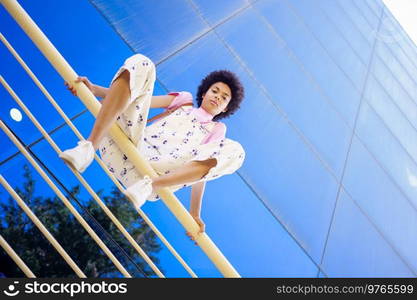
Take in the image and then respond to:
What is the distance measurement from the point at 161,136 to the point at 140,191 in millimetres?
471

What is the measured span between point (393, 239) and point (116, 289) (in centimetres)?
300

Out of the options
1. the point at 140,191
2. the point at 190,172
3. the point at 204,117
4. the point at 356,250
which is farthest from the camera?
the point at 356,250

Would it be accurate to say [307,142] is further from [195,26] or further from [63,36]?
[63,36]

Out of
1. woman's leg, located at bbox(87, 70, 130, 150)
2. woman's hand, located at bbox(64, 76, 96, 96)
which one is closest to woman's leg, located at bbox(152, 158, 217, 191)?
woman's leg, located at bbox(87, 70, 130, 150)

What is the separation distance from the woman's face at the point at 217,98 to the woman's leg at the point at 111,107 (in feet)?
2.01

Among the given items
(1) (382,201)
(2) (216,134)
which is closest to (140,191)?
(2) (216,134)

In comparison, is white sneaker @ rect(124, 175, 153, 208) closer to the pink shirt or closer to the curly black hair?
the pink shirt

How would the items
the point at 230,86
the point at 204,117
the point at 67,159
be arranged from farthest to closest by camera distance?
the point at 230,86, the point at 204,117, the point at 67,159

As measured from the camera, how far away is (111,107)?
1.32m

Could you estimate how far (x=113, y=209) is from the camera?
215 cm

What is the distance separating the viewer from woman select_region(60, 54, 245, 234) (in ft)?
4.32

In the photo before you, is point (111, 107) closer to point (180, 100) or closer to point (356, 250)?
point (180, 100)

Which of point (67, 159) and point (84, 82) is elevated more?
point (84, 82)

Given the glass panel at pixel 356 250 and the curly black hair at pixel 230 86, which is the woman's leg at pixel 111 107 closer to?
the curly black hair at pixel 230 86
